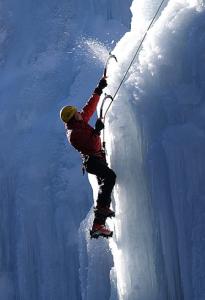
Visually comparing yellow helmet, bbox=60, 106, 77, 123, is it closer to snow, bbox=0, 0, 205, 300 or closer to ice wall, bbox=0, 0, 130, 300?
snow, bbox=0, 0, 205, 300

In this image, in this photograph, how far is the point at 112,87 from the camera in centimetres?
708

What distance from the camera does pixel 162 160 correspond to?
20.7ft

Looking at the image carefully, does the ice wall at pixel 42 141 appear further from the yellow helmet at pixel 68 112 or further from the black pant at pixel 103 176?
the yellow helmet at pixel 68 112

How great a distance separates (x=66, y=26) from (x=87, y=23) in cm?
54

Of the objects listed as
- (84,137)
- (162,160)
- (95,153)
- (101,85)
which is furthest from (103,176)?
(101,85)

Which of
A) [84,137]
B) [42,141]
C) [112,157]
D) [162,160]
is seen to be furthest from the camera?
[42,141]

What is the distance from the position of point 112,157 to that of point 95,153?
0.29 metres

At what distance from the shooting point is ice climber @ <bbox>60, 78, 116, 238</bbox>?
6.55 meters

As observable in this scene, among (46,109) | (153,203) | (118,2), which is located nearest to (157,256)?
(153,203)

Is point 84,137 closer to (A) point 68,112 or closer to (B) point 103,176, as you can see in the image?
(A) point 68,112

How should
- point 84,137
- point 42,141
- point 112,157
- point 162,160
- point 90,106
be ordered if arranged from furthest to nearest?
point 42,141, point 112,157, point 90,106, point 84,137, point 162,160

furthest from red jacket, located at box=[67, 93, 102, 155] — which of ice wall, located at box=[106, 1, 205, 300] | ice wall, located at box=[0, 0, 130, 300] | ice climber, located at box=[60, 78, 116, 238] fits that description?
ice wall, located at box=[0, 0, 130, 300]

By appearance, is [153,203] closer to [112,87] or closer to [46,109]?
[112,87]

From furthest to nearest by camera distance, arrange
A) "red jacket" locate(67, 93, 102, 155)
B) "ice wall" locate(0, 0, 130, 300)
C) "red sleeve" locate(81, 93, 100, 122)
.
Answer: "ice wall" locate(0, 0, 130, 300) → "red sleeve" locate(81, 93, 100, 122) → "red jacket" locate(67, 93, 102, 155)
